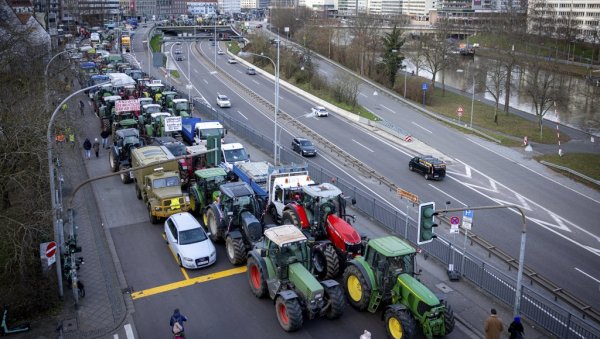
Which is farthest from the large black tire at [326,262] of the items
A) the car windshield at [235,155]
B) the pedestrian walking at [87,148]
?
the pedestrian walking at [87,148]

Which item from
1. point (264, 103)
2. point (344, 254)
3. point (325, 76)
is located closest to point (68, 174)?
point (344, 254)

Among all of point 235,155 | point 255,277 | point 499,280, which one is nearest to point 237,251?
point 255,277

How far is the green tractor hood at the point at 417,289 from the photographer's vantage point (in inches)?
566

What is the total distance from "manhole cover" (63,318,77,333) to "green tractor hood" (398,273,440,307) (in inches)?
378

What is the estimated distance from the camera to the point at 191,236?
799 inches

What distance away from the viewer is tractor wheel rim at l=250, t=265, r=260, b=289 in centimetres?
1753

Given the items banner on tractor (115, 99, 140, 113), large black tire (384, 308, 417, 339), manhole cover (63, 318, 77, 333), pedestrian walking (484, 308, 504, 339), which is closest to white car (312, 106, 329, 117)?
banner on tractor (115, 99, 140, 113)

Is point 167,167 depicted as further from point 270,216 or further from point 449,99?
point 449,99

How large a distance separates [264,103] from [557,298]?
4141cm

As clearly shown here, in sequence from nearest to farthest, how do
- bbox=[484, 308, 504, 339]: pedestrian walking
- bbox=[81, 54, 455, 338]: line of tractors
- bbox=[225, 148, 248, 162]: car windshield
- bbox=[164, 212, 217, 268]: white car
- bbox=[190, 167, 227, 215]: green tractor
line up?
bbox=[484, 308, 504, 339]: pedestrian walking
bbox=[81, 54, 455, 338]: line of tractors
bbox=[164, 212, 217, 268]: white car
bbox=[190, 167, 227, 215]: green tractor
bbox=[225, 148, 248, 162]: car windshield

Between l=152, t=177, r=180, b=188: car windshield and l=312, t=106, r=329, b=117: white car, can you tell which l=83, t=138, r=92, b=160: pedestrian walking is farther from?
l=312, t=106, r=329, b=117: white car

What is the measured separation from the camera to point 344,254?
743 inches

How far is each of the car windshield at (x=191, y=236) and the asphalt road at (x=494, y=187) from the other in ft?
44.0

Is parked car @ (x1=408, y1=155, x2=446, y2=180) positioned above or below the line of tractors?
below
